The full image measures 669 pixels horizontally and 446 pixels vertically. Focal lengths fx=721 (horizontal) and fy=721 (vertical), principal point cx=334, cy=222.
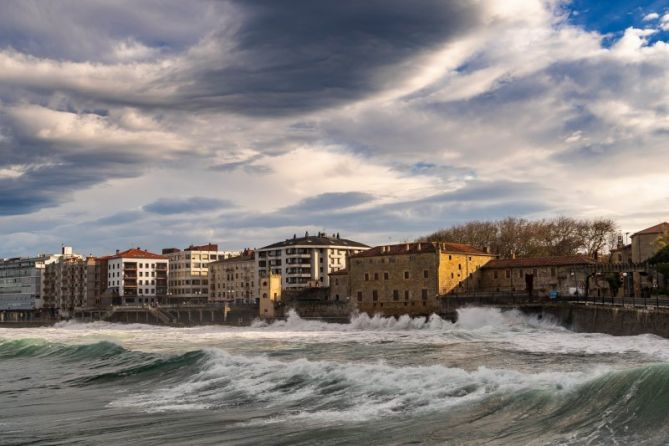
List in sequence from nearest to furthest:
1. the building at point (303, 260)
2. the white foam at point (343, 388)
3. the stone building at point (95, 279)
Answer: the white foam at point (343, 388) < the building at point (303, 260) < the stone building at point (95, 279)

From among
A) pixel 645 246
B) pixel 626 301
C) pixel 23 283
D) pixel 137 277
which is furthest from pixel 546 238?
pixel 23 283

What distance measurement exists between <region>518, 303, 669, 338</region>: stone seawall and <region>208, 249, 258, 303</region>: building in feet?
205

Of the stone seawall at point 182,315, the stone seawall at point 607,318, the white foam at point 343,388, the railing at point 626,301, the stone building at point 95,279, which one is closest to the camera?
the white foam at point 343,388

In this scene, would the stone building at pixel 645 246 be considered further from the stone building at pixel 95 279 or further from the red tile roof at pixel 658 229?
the stone building at pixel 95 279

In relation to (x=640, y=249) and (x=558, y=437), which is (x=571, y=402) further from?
(x=640, y=249)

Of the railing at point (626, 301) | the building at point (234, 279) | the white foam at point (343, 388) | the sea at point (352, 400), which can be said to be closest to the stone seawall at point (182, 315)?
the building at point (234, 279)

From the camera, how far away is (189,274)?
424 feet

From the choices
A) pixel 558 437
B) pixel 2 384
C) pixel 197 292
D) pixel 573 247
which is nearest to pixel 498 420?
pixel 558 437

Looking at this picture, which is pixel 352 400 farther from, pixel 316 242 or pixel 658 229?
pixel 316 242

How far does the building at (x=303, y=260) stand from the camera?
350ft

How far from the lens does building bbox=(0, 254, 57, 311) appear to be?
138 m

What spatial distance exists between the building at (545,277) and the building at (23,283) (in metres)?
97.0

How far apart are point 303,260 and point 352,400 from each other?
88463 millimetres

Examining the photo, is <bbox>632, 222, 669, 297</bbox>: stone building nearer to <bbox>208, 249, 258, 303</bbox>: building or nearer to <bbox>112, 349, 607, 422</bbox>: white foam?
<bbox>112, 349, 607, 422</bbox>: white foam
